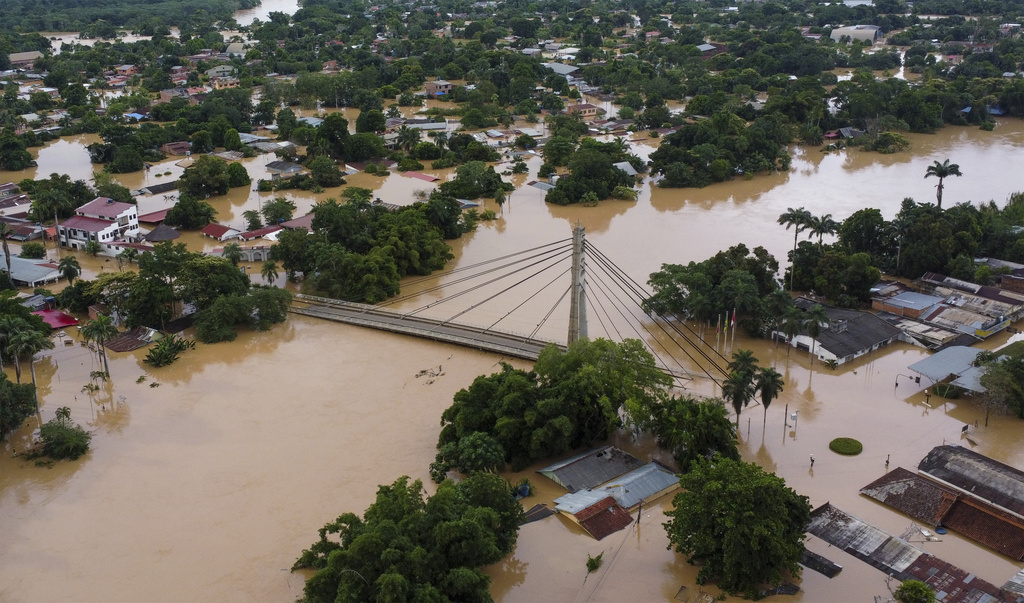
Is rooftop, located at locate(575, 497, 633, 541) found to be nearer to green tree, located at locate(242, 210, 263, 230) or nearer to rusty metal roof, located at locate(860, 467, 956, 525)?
rusty metal roof, located at locate(860, 467, 956, 525)

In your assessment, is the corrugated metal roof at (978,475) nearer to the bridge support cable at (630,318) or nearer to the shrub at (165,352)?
the bridge support cable at (630,318)

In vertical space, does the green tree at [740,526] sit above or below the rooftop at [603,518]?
above

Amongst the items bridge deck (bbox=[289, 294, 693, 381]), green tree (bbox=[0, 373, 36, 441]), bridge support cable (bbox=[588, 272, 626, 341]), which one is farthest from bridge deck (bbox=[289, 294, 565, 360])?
green tree (bbox=[0, 373, 36, 441])

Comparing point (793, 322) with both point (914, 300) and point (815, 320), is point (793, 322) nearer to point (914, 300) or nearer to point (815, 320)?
point (815, 320)

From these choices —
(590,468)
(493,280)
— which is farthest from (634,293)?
(590,468)

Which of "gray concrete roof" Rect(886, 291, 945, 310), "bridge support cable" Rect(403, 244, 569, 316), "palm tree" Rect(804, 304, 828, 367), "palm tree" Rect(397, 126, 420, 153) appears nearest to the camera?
"palm tree" Rect(804, 304, 828, 367)

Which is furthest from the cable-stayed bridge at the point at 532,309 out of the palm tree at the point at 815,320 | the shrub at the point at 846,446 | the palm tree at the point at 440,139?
the palm tree at the point at 440,139
